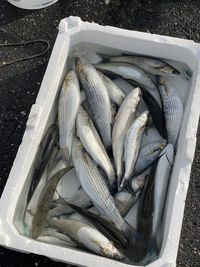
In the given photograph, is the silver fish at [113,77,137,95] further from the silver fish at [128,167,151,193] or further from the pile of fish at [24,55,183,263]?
the silver fish at [128,167,151,193]

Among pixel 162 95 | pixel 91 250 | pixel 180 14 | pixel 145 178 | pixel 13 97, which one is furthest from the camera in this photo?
pixel 180 14

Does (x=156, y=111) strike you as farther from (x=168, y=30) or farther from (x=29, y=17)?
(x=29, y=17)

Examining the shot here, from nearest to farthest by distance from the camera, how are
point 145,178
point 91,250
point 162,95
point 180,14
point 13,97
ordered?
1. point 91,250
2. point 145,178
3. point 162,95
4. point 13,97
5. point 180,14

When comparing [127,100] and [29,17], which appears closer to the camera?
[127,100]

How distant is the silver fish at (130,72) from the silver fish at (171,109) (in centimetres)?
5

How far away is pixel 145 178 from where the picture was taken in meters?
2.12

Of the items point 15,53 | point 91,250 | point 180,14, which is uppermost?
point 180,14

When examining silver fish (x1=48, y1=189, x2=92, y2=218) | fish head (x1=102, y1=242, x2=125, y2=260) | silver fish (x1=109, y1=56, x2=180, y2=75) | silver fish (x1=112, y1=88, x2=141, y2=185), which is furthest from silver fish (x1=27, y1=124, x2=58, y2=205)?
silver fish (x1=109, y1=56, x2=180, y2=75)

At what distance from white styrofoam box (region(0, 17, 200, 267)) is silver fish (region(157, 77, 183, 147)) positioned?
0.10 ft

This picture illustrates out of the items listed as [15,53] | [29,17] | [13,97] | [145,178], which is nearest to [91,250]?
[145,178]

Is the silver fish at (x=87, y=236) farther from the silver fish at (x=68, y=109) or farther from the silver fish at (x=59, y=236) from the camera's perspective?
the silver fish at (x=68, y=109)

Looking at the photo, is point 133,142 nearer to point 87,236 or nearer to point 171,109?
point 171,109

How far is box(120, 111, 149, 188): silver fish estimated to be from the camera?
6.82 ft

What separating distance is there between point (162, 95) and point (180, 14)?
0.63 meters
